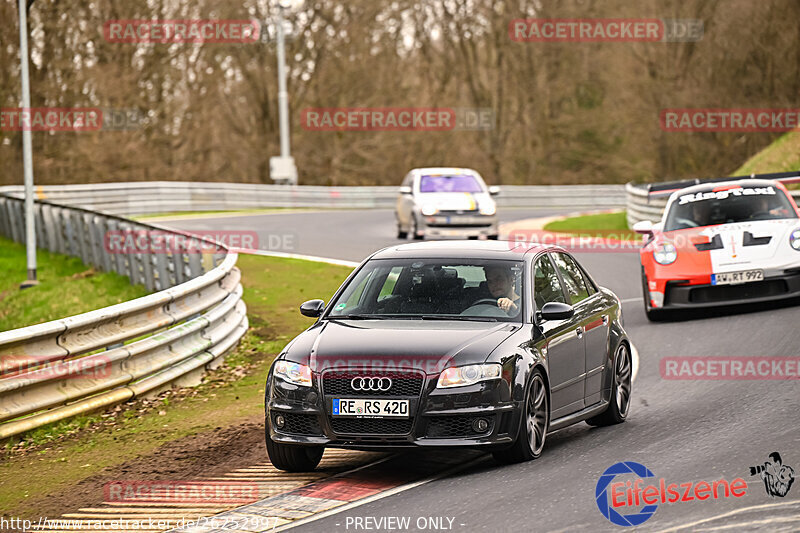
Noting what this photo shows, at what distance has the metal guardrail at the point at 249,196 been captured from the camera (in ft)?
133

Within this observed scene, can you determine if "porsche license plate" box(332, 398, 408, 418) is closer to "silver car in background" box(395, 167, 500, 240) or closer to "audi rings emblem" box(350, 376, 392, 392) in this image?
"audi rings emblem" box(350, 376, 392, 392)

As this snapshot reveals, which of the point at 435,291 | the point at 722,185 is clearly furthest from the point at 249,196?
the point at 435,291

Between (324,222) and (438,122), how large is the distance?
23551 millimetres

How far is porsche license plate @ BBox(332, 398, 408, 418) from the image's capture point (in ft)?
26.1

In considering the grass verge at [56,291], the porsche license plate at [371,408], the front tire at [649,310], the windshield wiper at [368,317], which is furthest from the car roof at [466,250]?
the grass verge at [56,291]

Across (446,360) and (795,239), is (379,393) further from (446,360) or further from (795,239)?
(795,239)

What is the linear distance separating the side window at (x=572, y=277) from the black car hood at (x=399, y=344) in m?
1.23

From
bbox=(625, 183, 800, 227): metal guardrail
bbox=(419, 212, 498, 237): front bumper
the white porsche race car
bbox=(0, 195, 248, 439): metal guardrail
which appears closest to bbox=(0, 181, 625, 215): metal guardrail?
bbox=(625, 183, 800, 227): metal guardrail

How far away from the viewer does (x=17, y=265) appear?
88.5 feet

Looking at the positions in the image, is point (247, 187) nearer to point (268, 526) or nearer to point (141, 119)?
point (141, 119)

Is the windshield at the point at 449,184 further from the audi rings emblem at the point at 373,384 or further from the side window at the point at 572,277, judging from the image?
the audi rings emblem at the point at 373,384

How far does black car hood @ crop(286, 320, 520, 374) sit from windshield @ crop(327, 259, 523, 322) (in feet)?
0.68

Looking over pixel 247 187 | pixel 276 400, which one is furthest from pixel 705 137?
pixel 276 400

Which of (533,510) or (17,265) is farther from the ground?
(533,510)
